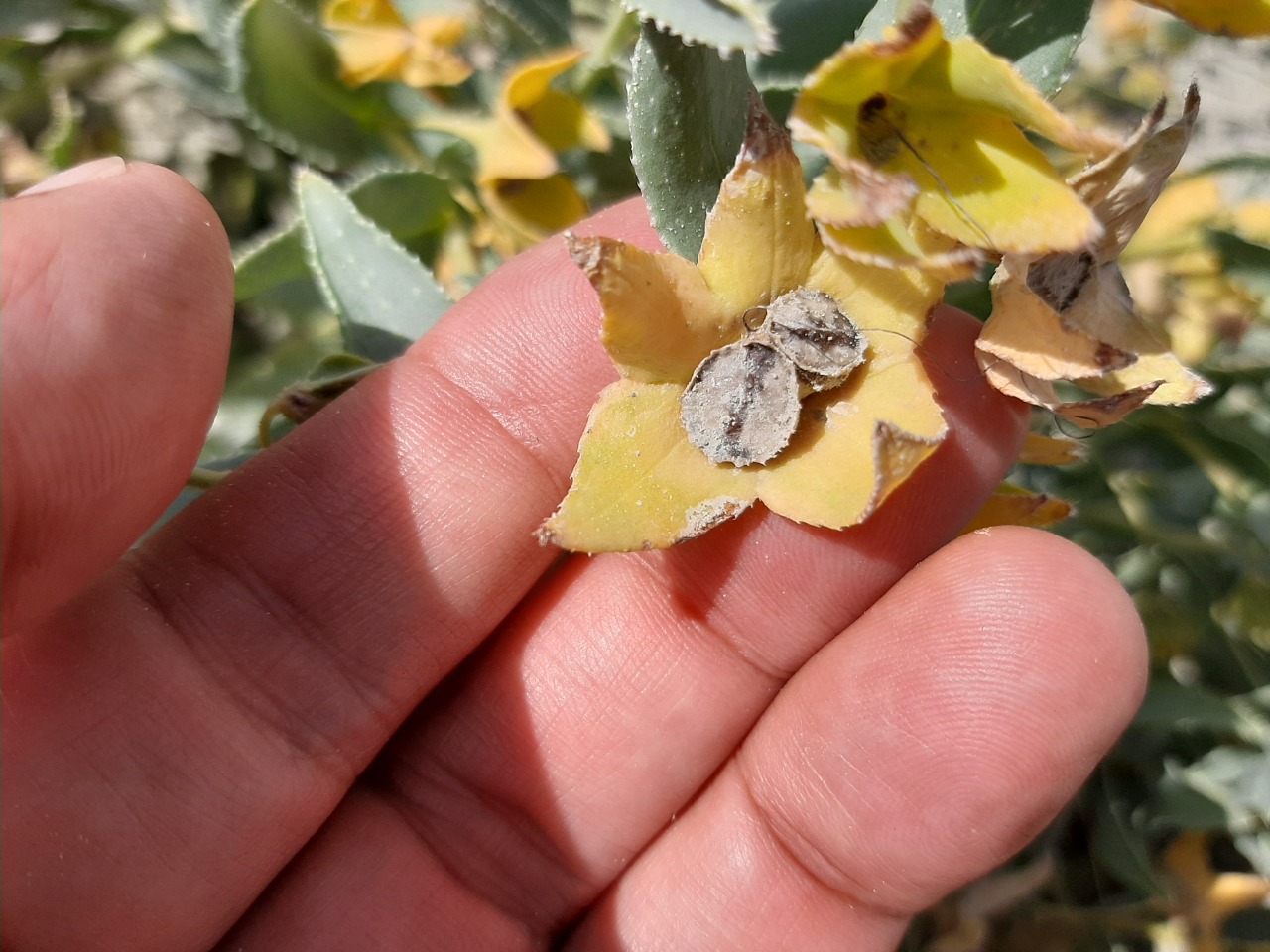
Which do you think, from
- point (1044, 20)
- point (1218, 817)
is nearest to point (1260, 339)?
point (1218, 817)

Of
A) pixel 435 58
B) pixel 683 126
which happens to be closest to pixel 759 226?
pixel 683 126

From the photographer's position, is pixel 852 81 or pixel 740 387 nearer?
pixel 852 81

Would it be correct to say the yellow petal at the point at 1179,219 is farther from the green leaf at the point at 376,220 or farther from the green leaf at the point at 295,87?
the green leaf at the point at 295,87

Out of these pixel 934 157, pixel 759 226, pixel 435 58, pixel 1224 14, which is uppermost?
pixel 1224 14

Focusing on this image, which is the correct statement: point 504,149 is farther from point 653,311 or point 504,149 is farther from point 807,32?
point 653,311

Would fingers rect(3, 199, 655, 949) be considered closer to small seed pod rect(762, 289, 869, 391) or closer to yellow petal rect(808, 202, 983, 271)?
small seed pod rect(762, 289, 869, 391)

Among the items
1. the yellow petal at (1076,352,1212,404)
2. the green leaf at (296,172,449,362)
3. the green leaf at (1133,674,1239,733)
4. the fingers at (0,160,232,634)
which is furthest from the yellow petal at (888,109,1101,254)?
the green leaf at (1133,674,1239,733)

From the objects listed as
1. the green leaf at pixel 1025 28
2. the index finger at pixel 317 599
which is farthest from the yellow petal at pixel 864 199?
the index finger at pixel 317 599
